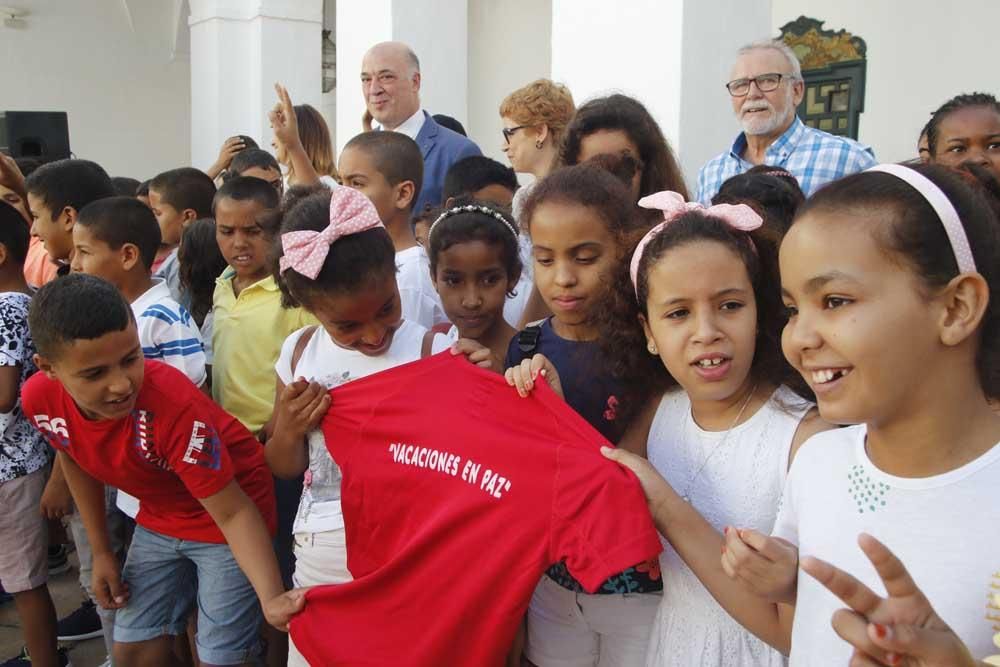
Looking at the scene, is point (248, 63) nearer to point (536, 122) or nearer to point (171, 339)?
point (536, 122)

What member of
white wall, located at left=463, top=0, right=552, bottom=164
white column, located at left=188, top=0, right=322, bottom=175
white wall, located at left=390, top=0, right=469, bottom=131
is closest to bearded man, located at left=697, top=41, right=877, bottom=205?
white wall, located at left=390, top=0, right=469, bottom=131

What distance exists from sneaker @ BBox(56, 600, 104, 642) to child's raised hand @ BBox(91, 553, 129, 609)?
1384 millimetres

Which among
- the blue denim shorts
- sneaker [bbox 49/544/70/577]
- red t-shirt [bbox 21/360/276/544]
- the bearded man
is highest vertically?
the bearded man

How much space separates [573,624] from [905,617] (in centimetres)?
103

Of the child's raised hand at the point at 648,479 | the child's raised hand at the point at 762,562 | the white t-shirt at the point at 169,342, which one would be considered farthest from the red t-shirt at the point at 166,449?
the child's raised hand at the point at 762,562

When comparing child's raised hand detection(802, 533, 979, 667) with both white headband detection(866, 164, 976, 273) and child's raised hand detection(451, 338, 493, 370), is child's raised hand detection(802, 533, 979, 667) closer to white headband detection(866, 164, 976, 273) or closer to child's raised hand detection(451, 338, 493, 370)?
white headband detection(866, 164, 976, 273)

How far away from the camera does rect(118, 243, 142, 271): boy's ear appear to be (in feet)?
9.32

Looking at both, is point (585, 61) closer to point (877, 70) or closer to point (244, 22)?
point (877, 70)

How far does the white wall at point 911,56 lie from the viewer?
18.1ft

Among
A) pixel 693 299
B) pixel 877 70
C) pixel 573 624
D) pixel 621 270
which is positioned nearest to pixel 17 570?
pixel 573 624

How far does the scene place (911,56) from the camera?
5.92 m

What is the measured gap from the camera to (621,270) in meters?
1.90

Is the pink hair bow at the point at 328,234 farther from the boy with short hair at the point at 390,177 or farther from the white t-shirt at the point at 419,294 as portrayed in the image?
the boy with short hair at the point at 390,177

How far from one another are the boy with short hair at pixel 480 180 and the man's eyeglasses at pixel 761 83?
102 centimetres
